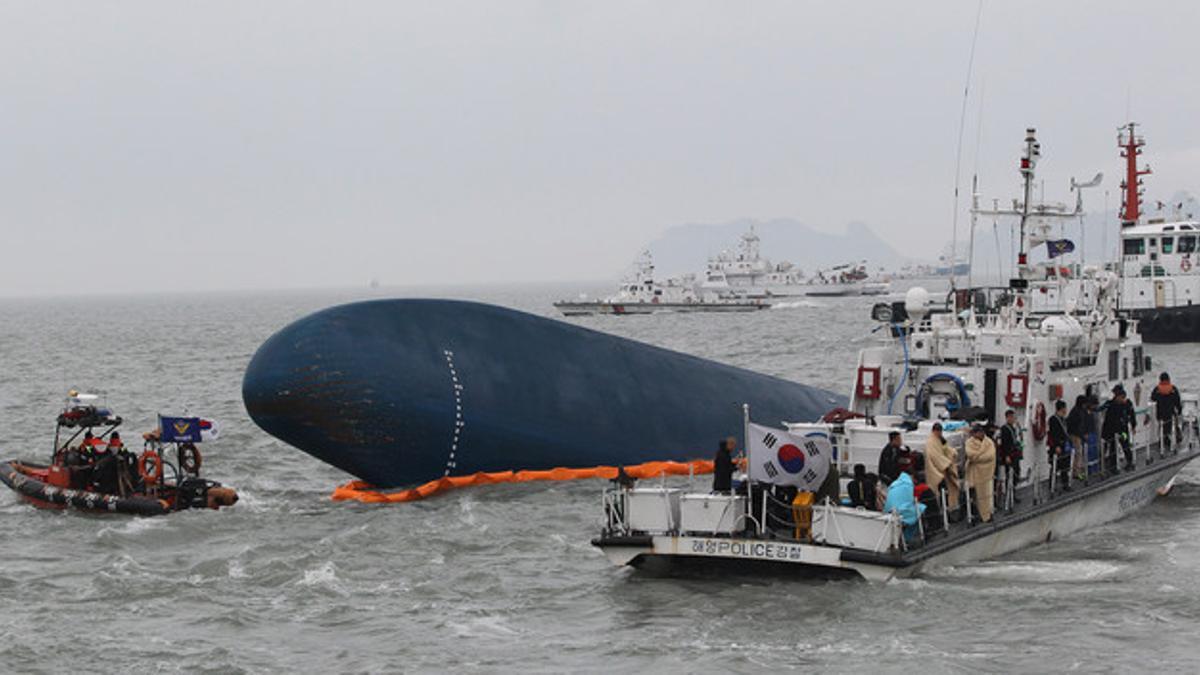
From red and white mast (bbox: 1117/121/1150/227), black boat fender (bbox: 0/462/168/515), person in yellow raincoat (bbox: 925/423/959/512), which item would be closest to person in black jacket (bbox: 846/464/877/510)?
person in yellow raincoat (bbox: 925/423/959/512)

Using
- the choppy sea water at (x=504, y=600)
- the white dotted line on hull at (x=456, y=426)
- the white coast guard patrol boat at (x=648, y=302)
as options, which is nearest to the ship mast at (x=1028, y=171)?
the choppy sea water at (x=504, y=600)

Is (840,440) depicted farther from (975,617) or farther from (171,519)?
(171,519)

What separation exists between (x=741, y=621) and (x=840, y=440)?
383 centimetres

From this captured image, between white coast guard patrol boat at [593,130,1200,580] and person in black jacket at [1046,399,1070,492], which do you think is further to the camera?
person in black jacket at [1046,399,1070,492]

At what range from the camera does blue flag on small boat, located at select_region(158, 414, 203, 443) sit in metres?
25.6

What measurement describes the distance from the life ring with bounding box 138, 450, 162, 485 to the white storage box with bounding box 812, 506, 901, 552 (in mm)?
13679

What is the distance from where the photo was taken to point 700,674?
51.7ft

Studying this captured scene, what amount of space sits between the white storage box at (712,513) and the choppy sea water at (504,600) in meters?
0.87

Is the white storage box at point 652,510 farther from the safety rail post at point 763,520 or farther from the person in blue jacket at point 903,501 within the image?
the person in blue jacket at point 903,501

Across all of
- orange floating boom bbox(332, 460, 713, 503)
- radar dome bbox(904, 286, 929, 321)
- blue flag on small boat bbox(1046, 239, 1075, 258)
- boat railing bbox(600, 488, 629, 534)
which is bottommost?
orange floating boom bbox(332, 460, 713, 503)

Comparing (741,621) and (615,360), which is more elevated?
(615,360)

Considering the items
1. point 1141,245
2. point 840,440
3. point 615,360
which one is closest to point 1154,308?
point 1141,245

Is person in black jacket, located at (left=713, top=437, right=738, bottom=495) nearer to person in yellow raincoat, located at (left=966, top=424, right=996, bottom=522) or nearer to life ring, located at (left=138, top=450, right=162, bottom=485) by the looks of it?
person in yellow raincoat, located at (left=966, top=424, right=996, bottom=522)

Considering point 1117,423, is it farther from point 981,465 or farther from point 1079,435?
point 981,465
